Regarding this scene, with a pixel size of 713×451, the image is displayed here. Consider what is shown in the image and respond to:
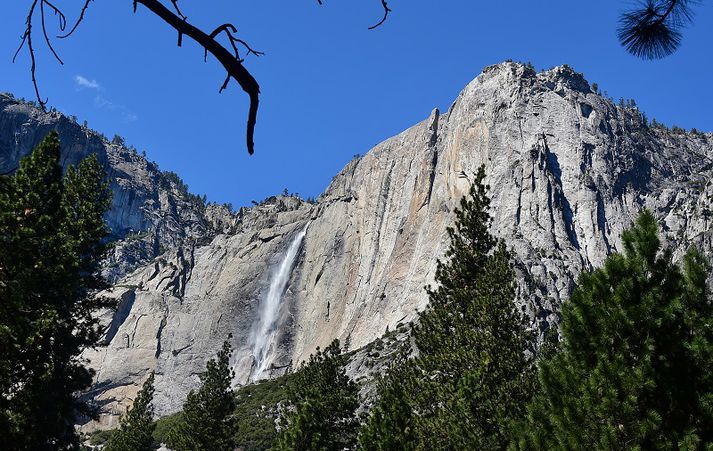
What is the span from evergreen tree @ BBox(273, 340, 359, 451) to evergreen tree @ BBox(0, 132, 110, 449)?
8.25 metres

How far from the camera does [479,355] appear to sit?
19391mm

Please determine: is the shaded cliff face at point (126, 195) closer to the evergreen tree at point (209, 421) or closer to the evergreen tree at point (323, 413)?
the evergreen tree at point (209, 421)

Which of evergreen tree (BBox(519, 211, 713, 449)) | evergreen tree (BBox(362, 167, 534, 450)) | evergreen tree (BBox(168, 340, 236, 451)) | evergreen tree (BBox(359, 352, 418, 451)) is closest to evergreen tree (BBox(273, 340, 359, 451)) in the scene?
evergreen tree (BBox(359, 352, 418, 451))

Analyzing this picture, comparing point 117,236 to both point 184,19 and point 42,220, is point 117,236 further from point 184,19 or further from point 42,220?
point 184,19

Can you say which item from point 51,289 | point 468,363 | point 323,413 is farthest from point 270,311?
point 468,363

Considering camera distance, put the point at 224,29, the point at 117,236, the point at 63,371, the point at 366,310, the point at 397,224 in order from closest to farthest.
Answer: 1. the point at 224,29
2. the point at 63,371
3. the point at 366,310
4. the point at 397,224
5. the point at 117,236

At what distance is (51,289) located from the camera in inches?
832

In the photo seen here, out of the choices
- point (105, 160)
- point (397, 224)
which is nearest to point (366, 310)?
point (397, 224)

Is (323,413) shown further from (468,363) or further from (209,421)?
(209,421)

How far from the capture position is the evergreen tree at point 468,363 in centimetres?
1792

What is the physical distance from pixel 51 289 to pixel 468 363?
13.7 m

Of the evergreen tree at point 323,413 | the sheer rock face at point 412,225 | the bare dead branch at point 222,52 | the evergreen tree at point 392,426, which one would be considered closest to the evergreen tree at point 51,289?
the evergreen tree at point 323,413

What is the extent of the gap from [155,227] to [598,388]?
171m

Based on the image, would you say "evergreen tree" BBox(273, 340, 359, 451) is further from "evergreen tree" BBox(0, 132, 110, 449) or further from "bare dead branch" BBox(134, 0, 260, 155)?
"bare dead branch" BBox(134, 0, 260, 155)
